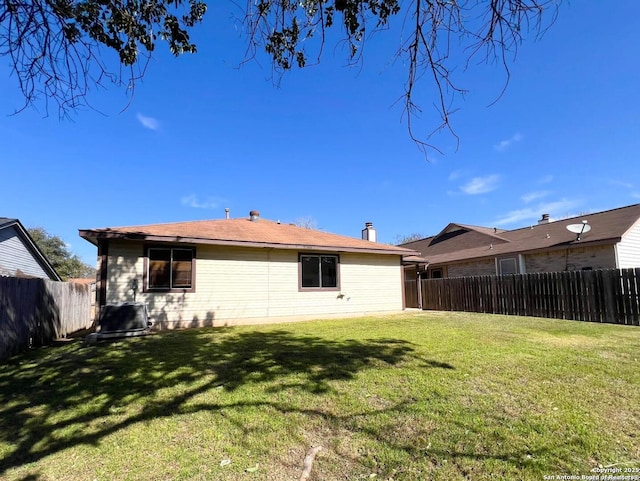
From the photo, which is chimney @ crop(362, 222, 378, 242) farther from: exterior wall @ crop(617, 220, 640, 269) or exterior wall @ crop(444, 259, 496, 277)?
exterior wall @ crop(617, 220, 640, 269)

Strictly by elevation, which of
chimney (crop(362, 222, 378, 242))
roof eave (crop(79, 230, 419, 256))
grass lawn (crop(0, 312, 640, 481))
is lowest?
grass lawn (crop(0, 312, 640, 481))

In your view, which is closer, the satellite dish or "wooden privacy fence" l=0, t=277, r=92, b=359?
"wooden privacy fence" l=0, t=277, r=92, b=359

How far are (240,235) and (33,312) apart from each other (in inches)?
227

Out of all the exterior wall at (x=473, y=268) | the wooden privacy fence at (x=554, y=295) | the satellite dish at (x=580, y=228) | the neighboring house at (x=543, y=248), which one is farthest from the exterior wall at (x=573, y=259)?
the wooden privacy fence at (x=554, y=295)

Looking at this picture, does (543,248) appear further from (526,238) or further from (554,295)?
(554,295)

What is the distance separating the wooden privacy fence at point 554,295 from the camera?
980 centimetres

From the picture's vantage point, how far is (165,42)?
390 cm

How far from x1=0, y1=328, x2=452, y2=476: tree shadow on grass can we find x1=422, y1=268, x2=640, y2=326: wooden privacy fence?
24.8 feet

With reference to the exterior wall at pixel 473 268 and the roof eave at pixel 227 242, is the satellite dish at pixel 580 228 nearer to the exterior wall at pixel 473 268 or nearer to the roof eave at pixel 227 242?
the exterior wall at pixel 473 268

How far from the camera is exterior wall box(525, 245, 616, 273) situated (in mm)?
13836

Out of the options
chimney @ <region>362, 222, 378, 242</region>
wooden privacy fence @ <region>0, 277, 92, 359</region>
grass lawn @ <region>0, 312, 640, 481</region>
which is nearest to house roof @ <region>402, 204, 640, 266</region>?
chimney @ <region>362, 222, 378, 242</region>

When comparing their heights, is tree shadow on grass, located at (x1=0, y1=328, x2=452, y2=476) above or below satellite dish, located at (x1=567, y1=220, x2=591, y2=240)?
below

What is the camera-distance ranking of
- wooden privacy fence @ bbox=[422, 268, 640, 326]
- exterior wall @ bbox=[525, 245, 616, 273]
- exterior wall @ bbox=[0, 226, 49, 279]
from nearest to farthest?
wooden privacy fence @ bbox=[422, 268, 640, 326] → exterior wall @ bbox=[525, 245, 616, 273] → exterior wall @ bbox=[0, 226, 49, 279]

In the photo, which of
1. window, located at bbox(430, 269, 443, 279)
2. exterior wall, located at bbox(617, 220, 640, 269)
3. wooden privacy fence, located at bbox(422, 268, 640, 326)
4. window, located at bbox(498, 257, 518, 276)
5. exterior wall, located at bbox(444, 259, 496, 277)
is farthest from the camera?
window, located at bbox(430, 269, 443, 279)
